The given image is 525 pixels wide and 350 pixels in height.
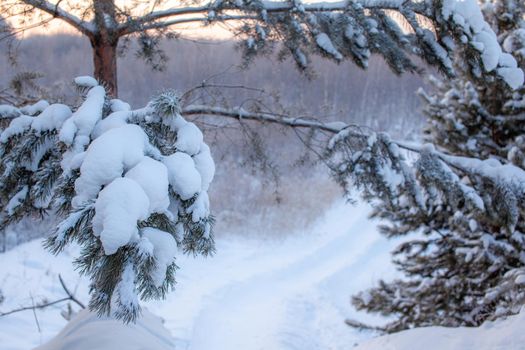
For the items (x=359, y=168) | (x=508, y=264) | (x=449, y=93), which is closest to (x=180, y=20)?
(x=359, y=168)

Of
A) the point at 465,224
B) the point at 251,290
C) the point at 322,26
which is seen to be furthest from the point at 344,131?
the point at 251,290

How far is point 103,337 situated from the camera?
2.38 metres

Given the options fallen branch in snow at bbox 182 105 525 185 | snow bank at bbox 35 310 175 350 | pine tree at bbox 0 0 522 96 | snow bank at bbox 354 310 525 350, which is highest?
pine tree at bbox 0 0 522 96

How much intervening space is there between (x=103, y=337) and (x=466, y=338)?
2.37m

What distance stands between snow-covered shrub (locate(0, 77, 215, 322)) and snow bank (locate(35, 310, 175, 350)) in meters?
0.61

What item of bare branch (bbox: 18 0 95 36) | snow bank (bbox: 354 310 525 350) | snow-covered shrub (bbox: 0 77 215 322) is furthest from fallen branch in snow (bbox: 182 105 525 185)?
snow-covered shrub (bbox: 0 77 215 322)

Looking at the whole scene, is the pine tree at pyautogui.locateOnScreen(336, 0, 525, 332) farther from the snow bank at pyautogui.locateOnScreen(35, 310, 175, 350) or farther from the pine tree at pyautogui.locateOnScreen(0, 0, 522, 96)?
the snow bank at pyautogui.locateOnScreen(35, 310, 175, 350)

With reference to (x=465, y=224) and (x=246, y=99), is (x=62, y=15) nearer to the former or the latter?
(x=246, y=99)

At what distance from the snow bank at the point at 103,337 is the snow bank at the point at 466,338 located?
171 cm

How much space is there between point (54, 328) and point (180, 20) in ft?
17.4

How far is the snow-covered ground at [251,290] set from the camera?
8.05 m

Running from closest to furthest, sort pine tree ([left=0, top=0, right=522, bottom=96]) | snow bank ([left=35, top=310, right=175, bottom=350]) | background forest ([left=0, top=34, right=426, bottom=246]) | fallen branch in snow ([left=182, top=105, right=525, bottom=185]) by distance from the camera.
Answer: snow bank ([left=35, top=310, right=175, bottom=350]), pine tree ([left=0, top=0, right=522, bottom=96]), fallen branch in snow ([left=182, top=105, right=525, bottom=185]), background forest ([left=0, top=34, right=426, bottom=246])

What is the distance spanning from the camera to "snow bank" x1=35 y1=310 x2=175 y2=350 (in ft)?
7.55

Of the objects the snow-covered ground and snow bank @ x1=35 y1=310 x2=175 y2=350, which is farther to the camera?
the snow-covered ground
